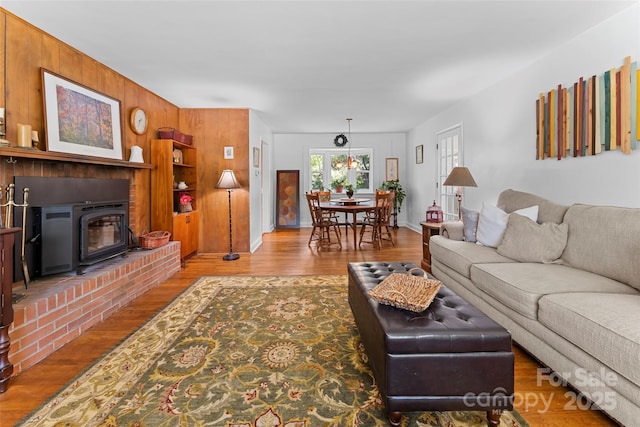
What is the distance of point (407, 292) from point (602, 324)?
814 millimetres

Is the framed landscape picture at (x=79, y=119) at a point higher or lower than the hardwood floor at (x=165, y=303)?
higher

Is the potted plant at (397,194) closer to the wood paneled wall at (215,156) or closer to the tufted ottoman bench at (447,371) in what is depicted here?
the wood paneled wall at (215,156)

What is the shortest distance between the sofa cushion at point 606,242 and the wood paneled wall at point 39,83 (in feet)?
13.3

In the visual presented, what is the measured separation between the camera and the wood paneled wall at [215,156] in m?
4.91

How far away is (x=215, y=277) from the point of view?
3654mm

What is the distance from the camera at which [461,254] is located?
2715mm

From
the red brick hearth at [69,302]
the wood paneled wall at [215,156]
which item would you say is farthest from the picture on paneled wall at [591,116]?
the red brick hearth at [69,302]

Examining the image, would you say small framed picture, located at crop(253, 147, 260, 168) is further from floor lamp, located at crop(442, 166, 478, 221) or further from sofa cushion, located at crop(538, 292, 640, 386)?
sofa cushion, located at crop(538, 292, 640, 386)

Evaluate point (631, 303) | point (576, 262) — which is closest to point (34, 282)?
point (631, 303)

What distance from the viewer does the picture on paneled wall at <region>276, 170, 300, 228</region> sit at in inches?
307

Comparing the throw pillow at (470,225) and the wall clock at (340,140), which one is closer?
the throw pillow at (470,225)

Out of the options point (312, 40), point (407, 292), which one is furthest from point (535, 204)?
point (312, 40)

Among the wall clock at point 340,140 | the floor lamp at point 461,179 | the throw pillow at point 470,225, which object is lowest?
the throw pillow at point 470,225

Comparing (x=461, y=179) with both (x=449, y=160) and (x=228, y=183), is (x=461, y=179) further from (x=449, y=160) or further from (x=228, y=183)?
(x=228, y=183)
